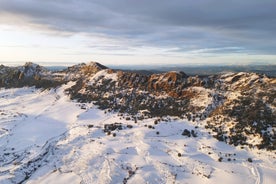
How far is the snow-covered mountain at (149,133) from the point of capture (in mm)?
23062

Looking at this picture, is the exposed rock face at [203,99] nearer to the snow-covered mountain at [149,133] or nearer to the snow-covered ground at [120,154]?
the snow-covered mountain at [149,133]

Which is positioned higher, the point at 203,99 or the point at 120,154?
the point at 203,99

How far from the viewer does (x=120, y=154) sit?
26.6m

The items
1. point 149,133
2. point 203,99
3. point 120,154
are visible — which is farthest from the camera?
point 203,99

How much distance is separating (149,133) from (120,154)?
18.3 ft

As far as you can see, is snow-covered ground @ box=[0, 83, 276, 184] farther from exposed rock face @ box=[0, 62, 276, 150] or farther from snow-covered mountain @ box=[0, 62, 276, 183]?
exposed rock face @ box=[0, 62, 276, 150]

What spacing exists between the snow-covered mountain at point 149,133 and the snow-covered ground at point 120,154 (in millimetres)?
81

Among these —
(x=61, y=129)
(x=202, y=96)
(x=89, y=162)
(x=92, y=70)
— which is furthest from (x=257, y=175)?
(x=92, y=70)

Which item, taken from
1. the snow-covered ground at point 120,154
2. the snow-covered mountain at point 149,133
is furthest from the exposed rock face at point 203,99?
the snow-covered ground at point 120,154

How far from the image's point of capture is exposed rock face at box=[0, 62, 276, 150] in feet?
93.7

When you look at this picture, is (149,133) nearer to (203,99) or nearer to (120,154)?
(120,154)

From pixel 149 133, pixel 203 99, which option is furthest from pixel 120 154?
pixel 203 99

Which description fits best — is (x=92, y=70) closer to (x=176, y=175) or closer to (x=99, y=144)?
(x=99, y=144)

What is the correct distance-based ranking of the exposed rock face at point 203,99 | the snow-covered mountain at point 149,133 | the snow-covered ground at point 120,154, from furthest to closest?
the exposed rock face at point 203,99 → the snow-covered mountain at point 149,133 → the snow-covered ground at point 120,154
